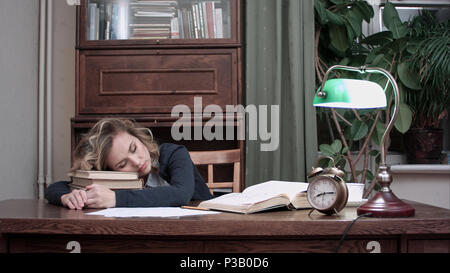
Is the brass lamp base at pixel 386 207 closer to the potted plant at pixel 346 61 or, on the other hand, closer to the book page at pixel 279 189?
the book page at pixel 279 189

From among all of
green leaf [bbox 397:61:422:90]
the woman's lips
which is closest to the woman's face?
the woman's lips

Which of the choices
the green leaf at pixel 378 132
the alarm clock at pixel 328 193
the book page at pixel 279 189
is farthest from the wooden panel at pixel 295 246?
the green leaf at pixel 378 132

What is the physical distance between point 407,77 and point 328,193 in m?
1.77

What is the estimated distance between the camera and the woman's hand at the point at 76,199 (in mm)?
1253

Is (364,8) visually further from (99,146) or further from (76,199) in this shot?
(76,199)

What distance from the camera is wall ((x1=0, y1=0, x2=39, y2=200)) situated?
→ 241 cm

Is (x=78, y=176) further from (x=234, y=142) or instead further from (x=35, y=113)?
(x=35, y=113)

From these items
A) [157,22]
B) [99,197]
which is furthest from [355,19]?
[99,197]

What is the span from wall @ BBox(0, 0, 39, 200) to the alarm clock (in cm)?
185

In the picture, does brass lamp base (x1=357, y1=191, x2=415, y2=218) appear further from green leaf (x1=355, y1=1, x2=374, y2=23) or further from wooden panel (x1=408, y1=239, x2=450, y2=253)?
green leaf (x1=355, y1=1, x2=374, y2=23)

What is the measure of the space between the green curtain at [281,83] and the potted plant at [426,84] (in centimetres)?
58

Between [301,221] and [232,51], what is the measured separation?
1621 mm

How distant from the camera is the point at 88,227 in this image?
994 millimetres
